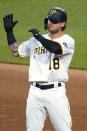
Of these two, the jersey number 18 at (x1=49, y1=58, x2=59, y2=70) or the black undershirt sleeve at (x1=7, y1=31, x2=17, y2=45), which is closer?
the jersey number 18 at (x1=49, y1=58, x2=59, y2=70)

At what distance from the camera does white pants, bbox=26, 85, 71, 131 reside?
17.1 ft

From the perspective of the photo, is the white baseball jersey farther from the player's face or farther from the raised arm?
the raised arm

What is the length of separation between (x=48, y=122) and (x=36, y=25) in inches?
335

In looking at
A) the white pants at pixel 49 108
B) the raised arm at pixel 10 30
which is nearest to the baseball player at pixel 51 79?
the white pants at pixel 49 108

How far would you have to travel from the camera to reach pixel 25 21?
16.0 metres

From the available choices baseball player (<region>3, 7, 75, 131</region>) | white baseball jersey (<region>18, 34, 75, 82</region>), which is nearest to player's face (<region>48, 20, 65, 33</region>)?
baseball player (<region>3, 7, 75, 131</region>)

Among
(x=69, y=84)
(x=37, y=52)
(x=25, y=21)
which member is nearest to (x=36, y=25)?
(x=25, y=21)

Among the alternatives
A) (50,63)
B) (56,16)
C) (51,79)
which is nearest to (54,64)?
(50,63)

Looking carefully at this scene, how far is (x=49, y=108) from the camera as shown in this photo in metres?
5.22

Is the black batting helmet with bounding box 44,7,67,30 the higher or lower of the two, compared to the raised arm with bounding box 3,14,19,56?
higher

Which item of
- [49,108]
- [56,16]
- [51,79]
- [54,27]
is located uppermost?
[56,16]

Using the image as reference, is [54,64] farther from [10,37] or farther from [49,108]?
[10,37]

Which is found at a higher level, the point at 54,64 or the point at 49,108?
Result: the point at 54,64

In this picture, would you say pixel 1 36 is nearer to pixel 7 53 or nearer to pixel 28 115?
pixel 7 53
